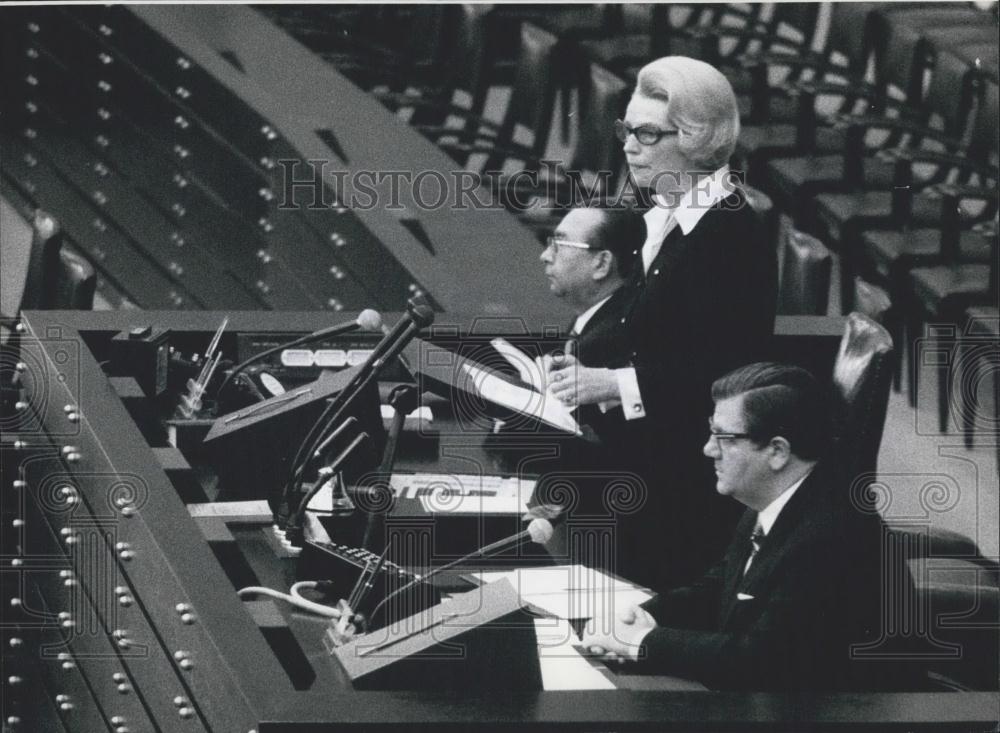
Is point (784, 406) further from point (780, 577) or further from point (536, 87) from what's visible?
point (536, 87)

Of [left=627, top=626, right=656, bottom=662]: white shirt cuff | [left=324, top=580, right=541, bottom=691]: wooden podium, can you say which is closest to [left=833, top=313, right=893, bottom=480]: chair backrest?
[left=627, top=626, right=656, bottom=662]: white shirt cuff

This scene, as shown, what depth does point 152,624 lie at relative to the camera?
120 inches

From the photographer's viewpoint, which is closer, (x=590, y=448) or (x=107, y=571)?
(x=107, y=571)

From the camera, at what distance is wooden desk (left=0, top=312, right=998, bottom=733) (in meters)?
2.40

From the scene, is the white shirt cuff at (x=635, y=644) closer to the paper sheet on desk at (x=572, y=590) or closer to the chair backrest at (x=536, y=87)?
the paper sheet on desk at (x=572, y=590)

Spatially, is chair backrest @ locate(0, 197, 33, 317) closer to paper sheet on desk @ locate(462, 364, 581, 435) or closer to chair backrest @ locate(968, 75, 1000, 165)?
chair backrest @ locate(968, 75, 1000, 165)

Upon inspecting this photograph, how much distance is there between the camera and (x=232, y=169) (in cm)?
584

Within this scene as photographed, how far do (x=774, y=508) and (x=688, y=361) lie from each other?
1.95 feet

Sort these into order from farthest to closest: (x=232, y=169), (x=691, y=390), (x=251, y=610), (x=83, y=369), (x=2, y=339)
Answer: (x=232, y=169), (x=2, y=339), (x=83, y=369), (x=691, y=390), (x=251, y=610)

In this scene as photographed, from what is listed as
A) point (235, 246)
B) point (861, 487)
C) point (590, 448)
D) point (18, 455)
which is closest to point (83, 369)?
point (18, 455)

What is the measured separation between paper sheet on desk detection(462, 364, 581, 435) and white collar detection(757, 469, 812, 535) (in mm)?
523

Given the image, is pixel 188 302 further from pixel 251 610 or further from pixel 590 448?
pixel 251 610

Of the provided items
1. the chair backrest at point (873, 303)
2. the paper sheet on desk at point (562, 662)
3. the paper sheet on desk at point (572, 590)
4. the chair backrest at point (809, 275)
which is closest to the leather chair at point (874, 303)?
the chair backrest at point (873, 303)

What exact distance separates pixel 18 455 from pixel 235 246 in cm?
202
